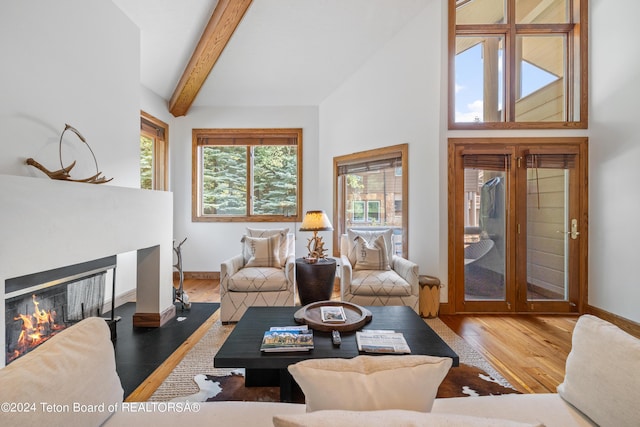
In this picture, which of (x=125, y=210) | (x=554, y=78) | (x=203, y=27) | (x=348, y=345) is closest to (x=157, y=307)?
(x=125, y=210)

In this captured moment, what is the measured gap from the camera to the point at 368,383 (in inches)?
29.2

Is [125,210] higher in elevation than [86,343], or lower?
higher

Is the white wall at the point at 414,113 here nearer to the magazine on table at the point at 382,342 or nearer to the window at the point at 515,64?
the window at the point at 515,64

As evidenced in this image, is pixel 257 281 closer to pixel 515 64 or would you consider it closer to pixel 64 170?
pixel 64 170

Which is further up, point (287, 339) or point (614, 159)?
point (614, 159)

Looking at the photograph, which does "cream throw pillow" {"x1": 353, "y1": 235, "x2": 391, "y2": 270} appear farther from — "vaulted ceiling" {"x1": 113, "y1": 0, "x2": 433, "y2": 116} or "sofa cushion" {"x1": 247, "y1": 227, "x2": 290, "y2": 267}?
"vaulted ceiling" {"x1": 113, "y1": 0, "x2": 433, "y2": 116}

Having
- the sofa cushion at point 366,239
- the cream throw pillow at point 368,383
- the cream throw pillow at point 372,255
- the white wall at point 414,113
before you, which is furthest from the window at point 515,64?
the cream throw pillow at point 368,383

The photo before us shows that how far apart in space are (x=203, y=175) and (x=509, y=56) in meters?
4.65

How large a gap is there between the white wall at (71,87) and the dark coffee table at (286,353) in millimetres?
1319

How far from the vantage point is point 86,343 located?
2.99ft

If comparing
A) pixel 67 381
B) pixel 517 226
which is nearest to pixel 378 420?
pixel 67 381

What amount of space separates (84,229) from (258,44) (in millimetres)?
3014

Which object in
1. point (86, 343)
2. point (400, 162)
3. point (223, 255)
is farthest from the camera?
point (223, 255)

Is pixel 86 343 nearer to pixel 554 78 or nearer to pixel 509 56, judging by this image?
pixel 509 56
